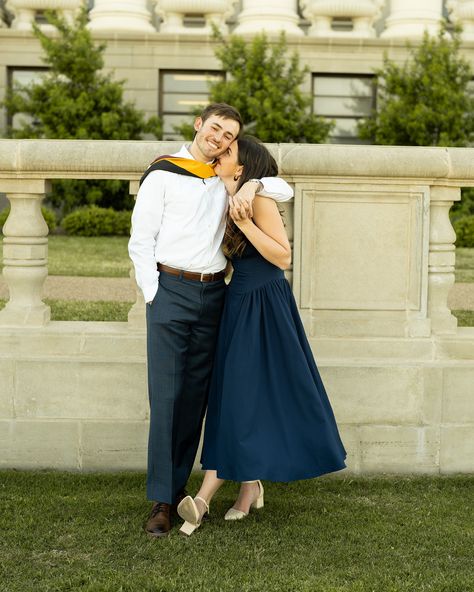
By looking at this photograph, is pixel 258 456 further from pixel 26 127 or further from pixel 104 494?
pixel 26 127

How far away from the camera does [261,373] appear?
4.36m

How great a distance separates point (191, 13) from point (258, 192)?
2008cm

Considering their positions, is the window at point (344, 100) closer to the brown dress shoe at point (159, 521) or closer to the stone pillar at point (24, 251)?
the stone pillar at point (24, 251)

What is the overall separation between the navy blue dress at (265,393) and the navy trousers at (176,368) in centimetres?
9

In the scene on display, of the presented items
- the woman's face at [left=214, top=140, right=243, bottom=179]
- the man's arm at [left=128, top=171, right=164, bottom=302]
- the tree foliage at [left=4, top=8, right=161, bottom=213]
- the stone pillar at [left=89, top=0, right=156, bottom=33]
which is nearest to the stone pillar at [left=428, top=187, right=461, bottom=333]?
the woman's face at [left=214, top=140, right=243, bottom=179]

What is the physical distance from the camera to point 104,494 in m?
4.88

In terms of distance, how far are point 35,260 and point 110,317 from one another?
3.55m

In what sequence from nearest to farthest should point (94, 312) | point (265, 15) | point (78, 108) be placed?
1. point (94, 312)
2. point (78, 108)
3. point (265, 15)

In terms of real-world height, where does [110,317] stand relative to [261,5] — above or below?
below

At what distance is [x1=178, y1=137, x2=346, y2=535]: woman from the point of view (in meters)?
4.31

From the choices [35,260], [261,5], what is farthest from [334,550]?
[261,5]

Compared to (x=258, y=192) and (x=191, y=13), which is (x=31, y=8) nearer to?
(x=191, y=13)

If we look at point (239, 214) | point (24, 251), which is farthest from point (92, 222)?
point (239, 214)

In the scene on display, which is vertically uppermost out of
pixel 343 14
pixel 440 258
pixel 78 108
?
pixel 343 14
